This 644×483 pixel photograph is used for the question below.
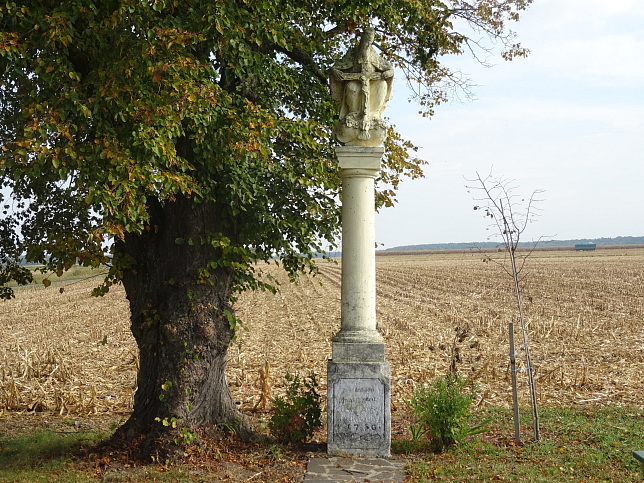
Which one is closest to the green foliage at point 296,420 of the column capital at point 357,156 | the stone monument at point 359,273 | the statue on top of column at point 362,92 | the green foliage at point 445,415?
the stone monument at point 359,273

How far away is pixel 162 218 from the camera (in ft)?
27.5

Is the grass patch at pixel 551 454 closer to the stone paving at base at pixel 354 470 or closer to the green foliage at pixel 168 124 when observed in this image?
the stone paving at base at pixel 354 470

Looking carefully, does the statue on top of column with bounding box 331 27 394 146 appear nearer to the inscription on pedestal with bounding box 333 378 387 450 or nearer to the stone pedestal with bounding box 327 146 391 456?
the stone pedestal with bounding box 327 146 391 456

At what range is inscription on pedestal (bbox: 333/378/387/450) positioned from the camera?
773 cm

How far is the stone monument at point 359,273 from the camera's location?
7.73 metres

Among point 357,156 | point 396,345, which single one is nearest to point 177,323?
point 357,156

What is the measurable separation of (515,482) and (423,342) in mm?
8987

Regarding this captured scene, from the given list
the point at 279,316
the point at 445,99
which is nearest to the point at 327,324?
the point at 279,316

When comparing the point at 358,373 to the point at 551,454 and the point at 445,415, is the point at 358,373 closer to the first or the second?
the point at 445,415

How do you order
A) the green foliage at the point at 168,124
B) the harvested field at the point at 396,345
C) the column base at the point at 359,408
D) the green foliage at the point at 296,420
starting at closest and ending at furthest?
1. the green foliage at the point at 168,124
2. the column base at the point at 359,408
3. the green foliage at the point at 296,420
4. the harvested field at the point at 396,345

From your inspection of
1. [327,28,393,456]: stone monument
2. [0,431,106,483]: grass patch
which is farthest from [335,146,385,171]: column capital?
[0,431,106,483]: grass patch

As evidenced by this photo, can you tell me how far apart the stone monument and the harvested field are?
1.79 metres

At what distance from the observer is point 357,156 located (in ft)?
26.2

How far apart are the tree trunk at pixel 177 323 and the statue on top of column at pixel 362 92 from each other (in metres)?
2.00
